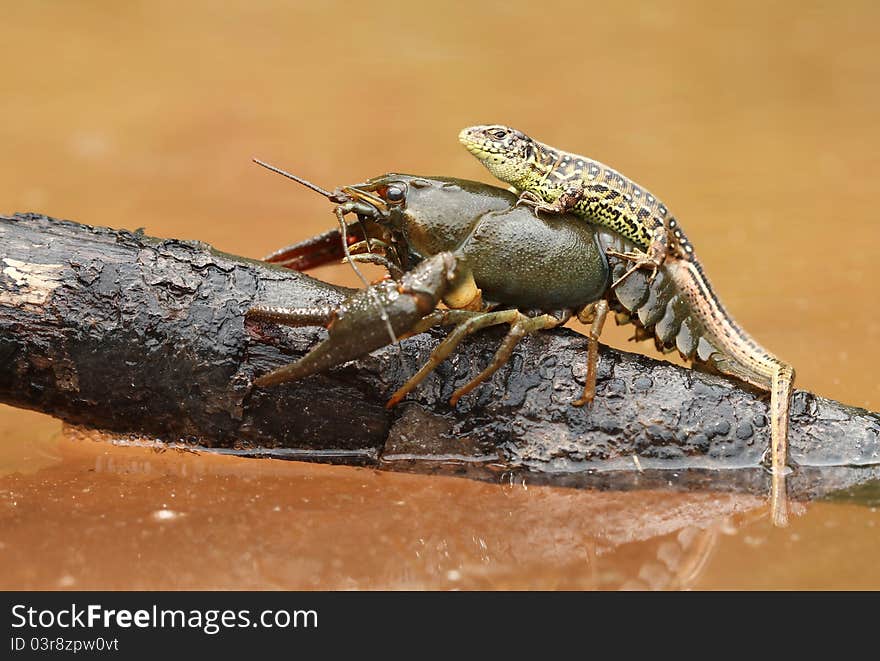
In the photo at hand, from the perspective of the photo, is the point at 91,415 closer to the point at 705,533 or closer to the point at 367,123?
the point at 705,533

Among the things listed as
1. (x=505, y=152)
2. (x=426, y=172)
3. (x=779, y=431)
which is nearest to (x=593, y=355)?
(x=779, y=431)

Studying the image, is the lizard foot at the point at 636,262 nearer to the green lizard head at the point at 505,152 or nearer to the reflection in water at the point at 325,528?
the green lizard head at the point at 505,152

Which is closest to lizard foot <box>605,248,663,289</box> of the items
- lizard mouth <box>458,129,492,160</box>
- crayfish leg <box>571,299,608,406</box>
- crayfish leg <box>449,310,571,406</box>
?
crayfish leg <box>571,299,608,406</box>

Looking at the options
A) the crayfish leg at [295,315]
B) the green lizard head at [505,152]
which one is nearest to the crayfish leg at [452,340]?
the crayfish leg at [295,315]

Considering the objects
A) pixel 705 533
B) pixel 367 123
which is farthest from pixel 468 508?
pixel 367 123
